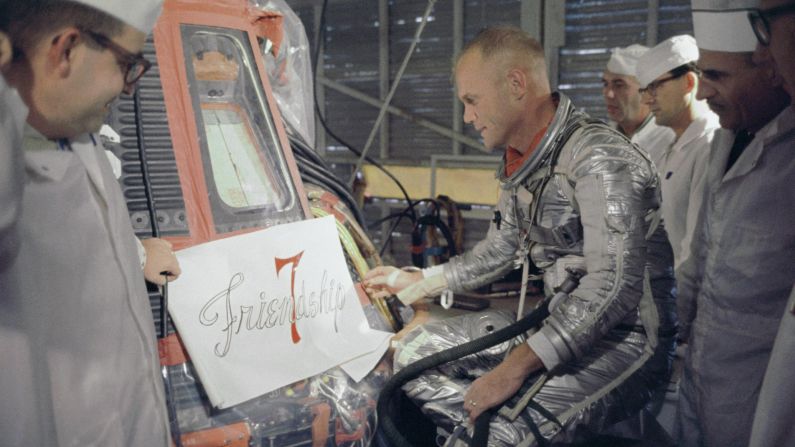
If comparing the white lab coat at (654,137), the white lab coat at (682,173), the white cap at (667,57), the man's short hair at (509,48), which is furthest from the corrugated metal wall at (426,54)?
the man's short hair at (509,48)

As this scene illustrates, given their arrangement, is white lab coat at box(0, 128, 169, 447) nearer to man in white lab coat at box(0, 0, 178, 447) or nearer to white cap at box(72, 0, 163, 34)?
man in white lab coat at box(0, 0, 178, 447)

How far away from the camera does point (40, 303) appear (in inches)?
37.3

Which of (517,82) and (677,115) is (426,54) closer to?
(677,115)

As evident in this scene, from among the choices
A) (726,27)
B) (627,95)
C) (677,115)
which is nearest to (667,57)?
(677,115)

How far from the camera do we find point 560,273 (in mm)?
1935

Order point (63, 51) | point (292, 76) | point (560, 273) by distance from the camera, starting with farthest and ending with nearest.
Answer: point (292, 76), point (560, 273), point (63, 51)

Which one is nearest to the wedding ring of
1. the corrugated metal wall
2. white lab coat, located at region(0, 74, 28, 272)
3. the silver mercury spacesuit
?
the silver mercury spacesuit

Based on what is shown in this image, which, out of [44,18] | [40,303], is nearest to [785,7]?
[44,18]

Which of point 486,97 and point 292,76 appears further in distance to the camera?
point 292,76

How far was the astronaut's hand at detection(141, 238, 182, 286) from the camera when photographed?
1.54 meters

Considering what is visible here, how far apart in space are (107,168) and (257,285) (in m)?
0.64

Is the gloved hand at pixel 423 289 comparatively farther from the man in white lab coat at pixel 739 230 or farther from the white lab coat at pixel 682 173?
the white lab coat at pixel 682 173

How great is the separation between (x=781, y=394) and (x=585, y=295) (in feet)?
2.70

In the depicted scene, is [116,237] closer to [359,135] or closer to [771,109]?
[771,109]
